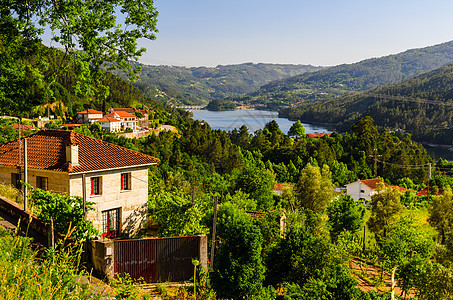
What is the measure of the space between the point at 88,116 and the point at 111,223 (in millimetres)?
56681

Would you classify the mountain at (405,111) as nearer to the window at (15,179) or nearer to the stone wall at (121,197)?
the stone wall at (121,197)

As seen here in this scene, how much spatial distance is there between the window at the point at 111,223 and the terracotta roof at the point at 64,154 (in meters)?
1.42

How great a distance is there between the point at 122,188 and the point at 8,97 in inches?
216

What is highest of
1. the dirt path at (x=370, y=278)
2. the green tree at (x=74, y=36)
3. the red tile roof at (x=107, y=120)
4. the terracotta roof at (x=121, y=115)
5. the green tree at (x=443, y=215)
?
the green tree at (x=74, y=36)

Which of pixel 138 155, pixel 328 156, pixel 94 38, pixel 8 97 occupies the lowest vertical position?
pixel 328 156

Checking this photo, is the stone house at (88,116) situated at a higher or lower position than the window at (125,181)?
higher

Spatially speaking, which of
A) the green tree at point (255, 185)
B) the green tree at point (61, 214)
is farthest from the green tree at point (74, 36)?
the green tree at point (255, 185)

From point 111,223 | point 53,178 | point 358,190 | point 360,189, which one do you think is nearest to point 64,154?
point 53,178

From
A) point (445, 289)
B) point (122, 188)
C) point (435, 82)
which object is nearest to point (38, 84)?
point (122, 188)

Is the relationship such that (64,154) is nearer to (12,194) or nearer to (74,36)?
(12,194)

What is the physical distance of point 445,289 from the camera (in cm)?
1099

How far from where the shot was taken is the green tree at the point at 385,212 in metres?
22.4

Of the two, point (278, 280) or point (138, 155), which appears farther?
point (138, 155)

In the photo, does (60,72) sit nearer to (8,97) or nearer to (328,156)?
(8,97)
